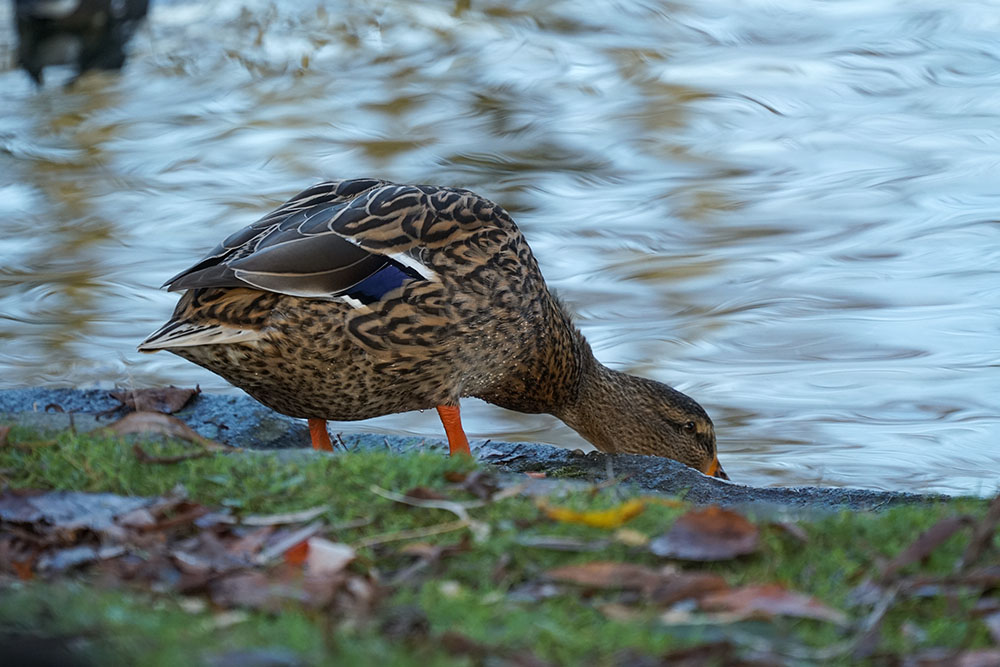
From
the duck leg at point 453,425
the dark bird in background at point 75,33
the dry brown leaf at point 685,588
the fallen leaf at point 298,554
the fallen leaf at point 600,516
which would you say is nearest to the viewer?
the dry brown leaf at point 685,588

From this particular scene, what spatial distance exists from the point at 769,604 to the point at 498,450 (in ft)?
10.9

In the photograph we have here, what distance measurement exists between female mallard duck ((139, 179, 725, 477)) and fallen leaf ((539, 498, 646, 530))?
191cm

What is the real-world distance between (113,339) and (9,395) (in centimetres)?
309

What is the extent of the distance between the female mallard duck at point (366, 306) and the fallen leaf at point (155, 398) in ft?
2.03

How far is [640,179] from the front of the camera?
1138 centimetres

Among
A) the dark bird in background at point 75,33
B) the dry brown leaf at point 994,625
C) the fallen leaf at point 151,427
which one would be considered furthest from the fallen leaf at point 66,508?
the dark bird in background at point 75,33

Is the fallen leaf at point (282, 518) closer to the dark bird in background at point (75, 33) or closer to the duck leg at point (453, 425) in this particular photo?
the duck leg at point (453, 425)

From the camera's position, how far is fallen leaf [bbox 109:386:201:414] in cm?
535

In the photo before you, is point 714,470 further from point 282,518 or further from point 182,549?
point 182,549

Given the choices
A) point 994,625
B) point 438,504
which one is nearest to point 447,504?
point 438,504

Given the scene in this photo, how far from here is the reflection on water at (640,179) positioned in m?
7.77

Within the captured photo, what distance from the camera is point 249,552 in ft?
9.19

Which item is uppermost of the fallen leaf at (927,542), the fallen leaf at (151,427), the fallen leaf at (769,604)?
the fallen leaf at (927,542)

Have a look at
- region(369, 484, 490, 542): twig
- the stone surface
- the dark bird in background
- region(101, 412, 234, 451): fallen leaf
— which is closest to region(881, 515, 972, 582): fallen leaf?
region(369, 484, 490, 542): twig
